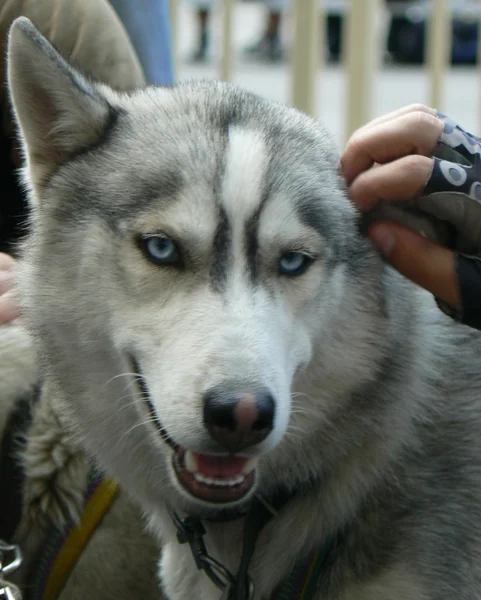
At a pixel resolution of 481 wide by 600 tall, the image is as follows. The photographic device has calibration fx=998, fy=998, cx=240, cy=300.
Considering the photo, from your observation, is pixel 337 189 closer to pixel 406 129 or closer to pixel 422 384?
pixel 406 129

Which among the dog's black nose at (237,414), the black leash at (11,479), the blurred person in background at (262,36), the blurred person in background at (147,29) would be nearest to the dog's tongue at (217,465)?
the dog's black nose at (237,414)

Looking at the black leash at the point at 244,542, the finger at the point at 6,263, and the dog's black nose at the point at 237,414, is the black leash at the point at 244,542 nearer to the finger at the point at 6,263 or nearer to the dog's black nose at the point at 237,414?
the dog's black nose at the point at 237,414

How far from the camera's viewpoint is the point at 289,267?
1.64 m

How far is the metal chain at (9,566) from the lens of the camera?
167 cm

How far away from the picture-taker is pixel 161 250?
1597 millimetres

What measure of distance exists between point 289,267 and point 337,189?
20 cm

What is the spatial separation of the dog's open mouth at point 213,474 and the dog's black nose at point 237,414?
0.38ft

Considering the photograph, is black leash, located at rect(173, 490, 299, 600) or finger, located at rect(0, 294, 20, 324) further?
finger, located at rect(0, 294, 20, 324)

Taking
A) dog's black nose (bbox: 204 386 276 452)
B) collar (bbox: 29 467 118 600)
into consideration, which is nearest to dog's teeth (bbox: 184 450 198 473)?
dog's black nose (bbox: 204 386 276 452)

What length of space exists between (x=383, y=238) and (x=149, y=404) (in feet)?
1.63

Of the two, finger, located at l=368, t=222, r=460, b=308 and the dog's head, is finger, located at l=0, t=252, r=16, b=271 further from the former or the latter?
finger, located at l=368, t=222, r=460, b=308

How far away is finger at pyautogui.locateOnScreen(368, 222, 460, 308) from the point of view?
1657 mm

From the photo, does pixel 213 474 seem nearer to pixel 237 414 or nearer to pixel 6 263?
pixel 237 414

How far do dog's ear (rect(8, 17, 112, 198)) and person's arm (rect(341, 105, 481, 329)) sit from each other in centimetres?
46
